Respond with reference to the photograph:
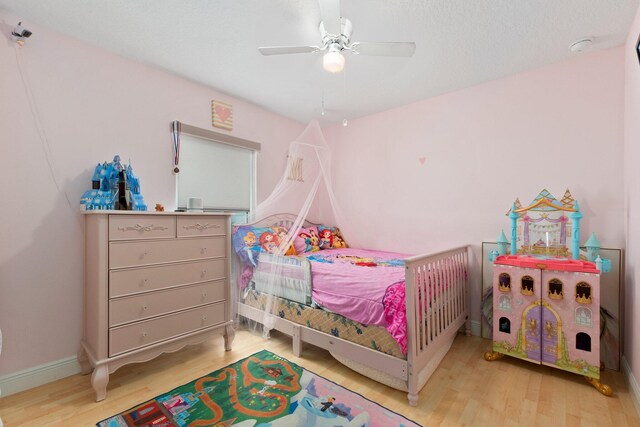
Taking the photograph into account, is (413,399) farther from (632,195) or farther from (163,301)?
(632,195)

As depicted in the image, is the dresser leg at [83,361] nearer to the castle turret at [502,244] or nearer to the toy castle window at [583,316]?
the castle turret at [502,244]

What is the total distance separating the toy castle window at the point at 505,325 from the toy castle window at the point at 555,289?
0.41 metres

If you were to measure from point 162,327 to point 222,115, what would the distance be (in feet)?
7.73

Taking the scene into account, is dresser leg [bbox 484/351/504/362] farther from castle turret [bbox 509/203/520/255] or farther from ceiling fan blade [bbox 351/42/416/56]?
ceiling fan blade [bbox 351/42/416/56]

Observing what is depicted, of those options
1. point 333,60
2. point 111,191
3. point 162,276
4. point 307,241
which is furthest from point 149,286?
point 333,60

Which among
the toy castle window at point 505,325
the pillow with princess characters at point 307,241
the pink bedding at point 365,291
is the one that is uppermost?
the pillow with princess characters at point 307,241

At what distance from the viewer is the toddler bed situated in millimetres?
2064

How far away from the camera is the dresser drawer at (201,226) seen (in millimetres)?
2516

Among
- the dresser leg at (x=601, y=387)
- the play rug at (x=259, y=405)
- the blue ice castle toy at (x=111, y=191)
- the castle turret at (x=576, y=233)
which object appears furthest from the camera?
the castle turret at (x=576, y=233)

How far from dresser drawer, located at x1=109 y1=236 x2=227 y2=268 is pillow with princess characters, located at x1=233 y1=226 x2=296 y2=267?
1.21 feet

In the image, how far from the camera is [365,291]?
228cm

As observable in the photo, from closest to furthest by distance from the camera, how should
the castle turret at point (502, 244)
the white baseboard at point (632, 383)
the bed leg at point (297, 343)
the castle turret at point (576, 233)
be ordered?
the white baseboard at point (632, 383) < the castle turret at point (576, 233) < the bed leg at point (297, 343) < the castle turret at point (502, 244)

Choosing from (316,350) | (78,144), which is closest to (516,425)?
(316,350)

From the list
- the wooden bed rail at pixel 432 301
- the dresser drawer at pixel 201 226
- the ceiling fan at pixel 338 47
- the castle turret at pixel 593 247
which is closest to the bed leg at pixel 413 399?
the wooden bed rail at pixel 432 301
